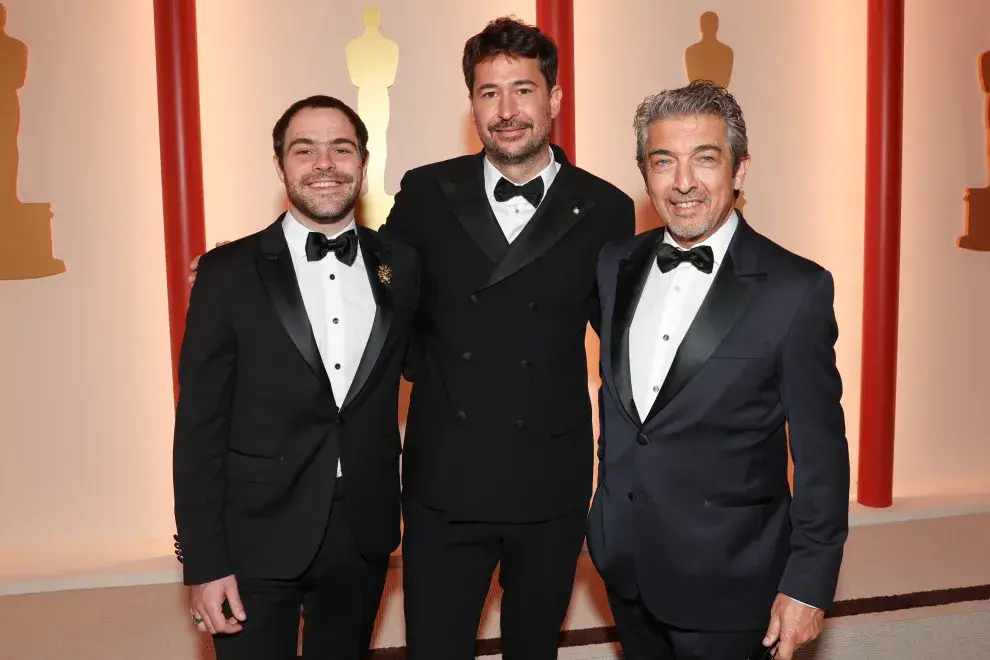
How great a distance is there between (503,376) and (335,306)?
478 mm

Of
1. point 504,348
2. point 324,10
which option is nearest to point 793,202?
point 324,10

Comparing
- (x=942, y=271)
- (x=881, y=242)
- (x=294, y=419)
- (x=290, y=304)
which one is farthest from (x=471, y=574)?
(x=942, y=271)

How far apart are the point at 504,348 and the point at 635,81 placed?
250 cm

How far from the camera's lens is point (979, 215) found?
15.8ft

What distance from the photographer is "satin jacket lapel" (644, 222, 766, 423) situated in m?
1.91

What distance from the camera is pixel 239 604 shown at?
213 centimetres

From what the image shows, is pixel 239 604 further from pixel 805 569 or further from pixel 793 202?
pixel 793 202

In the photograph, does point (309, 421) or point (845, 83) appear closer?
point (309, 421)

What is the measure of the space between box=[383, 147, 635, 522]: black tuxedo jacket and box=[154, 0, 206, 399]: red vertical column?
1.81 meters

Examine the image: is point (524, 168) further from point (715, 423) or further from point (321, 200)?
point (715, 423)

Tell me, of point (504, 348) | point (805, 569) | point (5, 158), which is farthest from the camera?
point (5, 158)

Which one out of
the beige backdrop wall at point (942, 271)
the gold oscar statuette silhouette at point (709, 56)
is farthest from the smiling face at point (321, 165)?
the beige backdrop wall at point (942, 271)

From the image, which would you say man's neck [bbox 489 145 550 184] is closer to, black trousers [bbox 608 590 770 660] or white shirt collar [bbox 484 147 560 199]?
white shirt collar [bbox 484 147 560 199]

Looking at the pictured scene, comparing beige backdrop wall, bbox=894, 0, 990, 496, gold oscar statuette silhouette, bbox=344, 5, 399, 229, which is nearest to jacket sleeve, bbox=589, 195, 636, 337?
gold oscar statuette silhouette, bbox=344, 5, 399, 229
